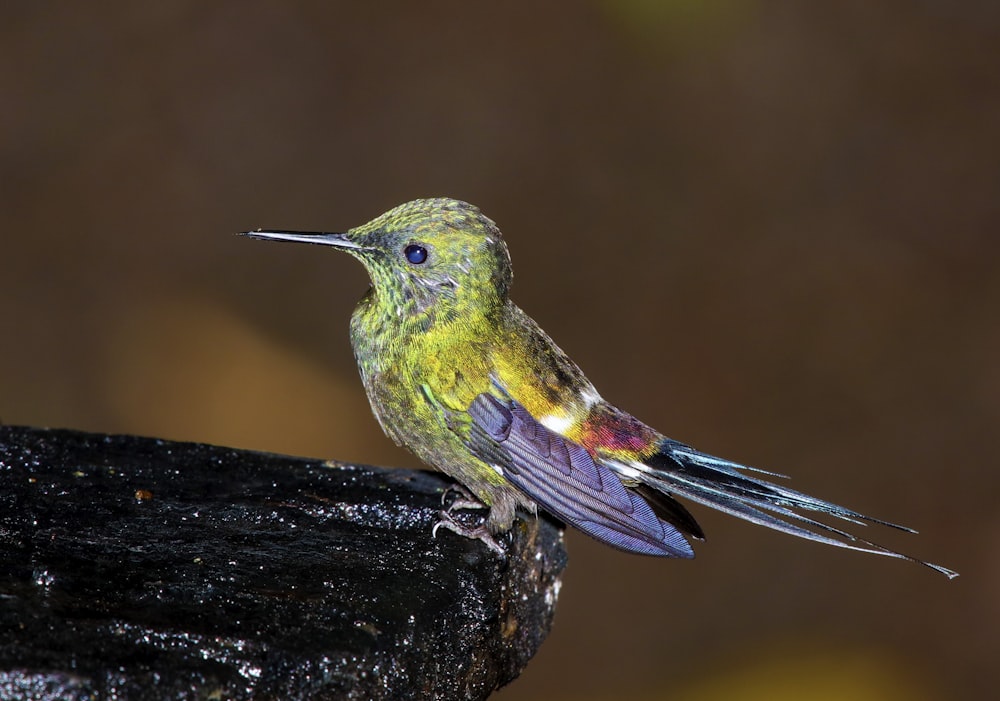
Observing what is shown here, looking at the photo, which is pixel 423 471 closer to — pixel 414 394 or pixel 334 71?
pixel 414 394

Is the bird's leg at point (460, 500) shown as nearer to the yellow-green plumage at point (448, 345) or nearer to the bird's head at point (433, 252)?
the yellow-green plumage at point (448, 345)

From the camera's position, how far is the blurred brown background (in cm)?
827

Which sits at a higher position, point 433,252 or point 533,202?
point 533,202

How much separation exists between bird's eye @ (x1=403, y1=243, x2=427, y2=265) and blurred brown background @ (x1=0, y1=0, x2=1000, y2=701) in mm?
4126

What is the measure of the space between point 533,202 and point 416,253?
4.82m

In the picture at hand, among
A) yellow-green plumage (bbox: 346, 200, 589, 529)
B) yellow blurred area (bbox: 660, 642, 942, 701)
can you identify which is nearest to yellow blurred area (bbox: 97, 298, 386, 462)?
yellow blurred area (bbox: 660, 642, 942, 701)

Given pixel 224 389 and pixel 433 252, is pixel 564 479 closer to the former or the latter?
pixel 433 252

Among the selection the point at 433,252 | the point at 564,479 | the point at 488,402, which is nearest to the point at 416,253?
the point at 433,252

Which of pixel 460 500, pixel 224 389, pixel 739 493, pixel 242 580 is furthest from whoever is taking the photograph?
pixel 224 389

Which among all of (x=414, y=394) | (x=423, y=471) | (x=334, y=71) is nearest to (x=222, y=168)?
(x=334, y=71)

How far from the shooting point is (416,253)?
421 centimetres

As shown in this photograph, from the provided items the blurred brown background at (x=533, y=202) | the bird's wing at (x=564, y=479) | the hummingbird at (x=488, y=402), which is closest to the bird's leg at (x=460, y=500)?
the hummingbird at (x=488, y=402)

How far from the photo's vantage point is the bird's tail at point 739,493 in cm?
388

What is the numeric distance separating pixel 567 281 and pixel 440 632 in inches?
215
